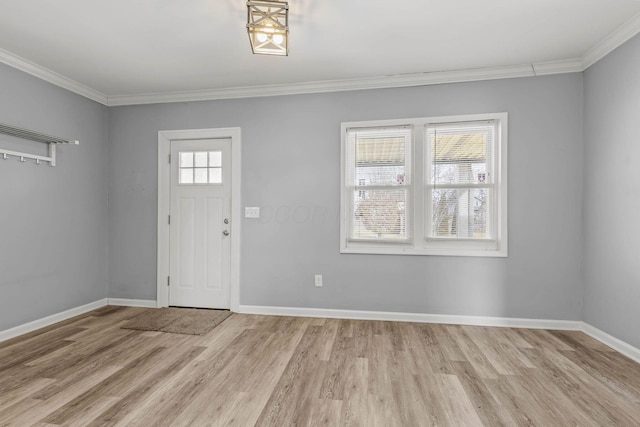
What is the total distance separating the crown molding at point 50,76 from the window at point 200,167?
120 cm

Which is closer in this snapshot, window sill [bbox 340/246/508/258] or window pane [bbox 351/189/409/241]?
window sill [bbox 340/246/508/258]

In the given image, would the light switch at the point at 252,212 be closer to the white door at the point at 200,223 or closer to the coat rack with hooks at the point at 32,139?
the white door at the point at 200,223

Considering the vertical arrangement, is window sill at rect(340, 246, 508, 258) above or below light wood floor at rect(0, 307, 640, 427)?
above

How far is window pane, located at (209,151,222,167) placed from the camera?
406 cm

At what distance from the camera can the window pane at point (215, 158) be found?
4.06m

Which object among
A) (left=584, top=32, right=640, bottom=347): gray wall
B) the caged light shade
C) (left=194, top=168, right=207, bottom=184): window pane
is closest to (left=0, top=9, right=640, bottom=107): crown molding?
(left=584, top=32, right=640, bottom=347): gray wall

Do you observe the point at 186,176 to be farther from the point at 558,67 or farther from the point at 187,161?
the point at 558,67

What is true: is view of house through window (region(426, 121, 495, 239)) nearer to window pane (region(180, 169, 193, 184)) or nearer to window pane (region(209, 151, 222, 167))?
window pane (region(209, 151, 222, 167))

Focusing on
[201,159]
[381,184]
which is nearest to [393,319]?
[381,184]

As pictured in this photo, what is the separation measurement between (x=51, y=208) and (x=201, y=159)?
1.61 meters

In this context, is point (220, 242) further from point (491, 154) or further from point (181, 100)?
point (491, 154)

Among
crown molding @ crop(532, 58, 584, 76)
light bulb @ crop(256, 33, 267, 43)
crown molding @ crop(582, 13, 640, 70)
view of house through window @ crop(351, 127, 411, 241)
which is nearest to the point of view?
light bulb @ crop(256, 33, 267, 43)

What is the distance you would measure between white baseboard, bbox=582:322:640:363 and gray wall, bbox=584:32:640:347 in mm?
41

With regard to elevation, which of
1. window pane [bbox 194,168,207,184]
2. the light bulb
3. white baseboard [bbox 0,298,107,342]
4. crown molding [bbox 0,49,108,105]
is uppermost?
crown molding [bbox 0,49,108,105]
